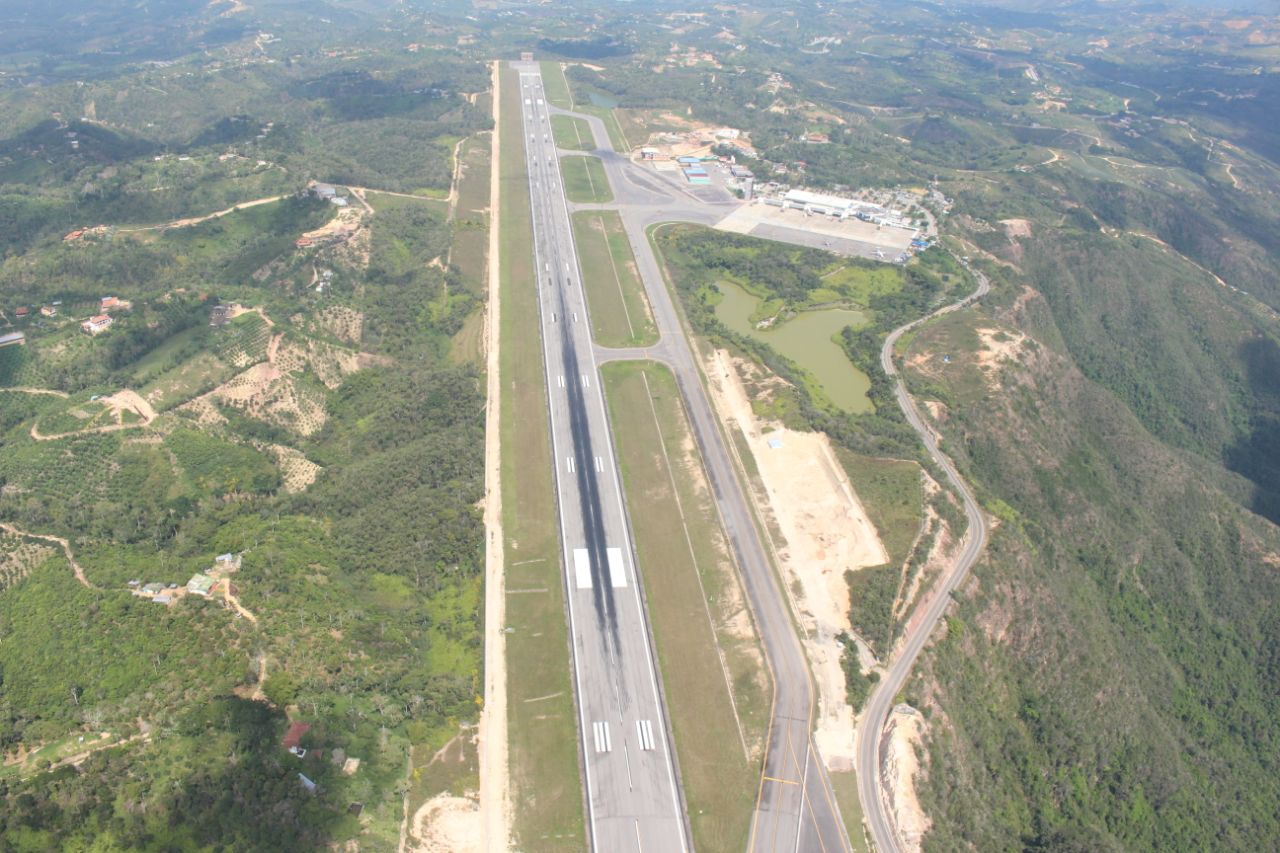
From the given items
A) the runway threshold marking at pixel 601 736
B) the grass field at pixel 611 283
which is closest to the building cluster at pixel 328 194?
the grass field at pixel 611 283

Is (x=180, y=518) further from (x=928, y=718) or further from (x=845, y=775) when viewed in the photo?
(x=928, y=718)

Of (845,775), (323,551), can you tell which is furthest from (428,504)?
(845,775)

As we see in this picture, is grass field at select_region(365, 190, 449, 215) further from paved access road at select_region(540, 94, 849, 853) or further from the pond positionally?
the pond

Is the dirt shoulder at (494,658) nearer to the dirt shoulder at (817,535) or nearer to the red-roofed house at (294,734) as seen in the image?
the red-roofed house at (294,734)

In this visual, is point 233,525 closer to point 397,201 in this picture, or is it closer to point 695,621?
point 695,621

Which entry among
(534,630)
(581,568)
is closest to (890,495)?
(581,568)

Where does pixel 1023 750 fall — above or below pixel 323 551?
below
